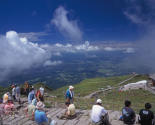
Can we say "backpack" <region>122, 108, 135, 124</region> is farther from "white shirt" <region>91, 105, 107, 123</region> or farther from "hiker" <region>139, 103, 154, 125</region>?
"white shirt" <region>91, 105, 107, 123</region>

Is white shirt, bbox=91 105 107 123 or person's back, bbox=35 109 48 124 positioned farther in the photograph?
white shirt, bbox=91 105 107 123

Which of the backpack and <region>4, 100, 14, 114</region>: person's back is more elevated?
<region>4, 100, 14, 114</region>: person's back

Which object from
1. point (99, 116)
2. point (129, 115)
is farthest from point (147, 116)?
point (99, 116)

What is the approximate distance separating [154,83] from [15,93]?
39.0 m

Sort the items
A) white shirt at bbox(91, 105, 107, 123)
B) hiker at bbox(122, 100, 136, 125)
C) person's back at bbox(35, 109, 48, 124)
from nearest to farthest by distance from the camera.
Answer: person's back at bbox(35, 109, 48, 124) < white shirt at bbox(91, 105, 107, 123) < hiker at bbox(122, 100, 136, 125)

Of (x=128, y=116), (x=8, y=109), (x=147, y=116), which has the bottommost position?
(x=128, y=116)

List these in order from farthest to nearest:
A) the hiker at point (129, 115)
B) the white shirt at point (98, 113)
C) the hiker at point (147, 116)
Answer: the hiker at point (129, 115) < the white shirt at point (98, 113) < the hiker at point (147, 116)

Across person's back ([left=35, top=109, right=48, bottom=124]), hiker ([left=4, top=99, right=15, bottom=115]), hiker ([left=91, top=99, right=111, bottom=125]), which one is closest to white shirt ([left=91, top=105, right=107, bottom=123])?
hiker ([left=91, top=99, right=111, bottom=125])

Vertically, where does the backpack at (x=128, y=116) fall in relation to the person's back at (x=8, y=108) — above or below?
below

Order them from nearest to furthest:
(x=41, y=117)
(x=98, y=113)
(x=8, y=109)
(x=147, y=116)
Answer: (x=147, y=116), (x=41, y=117), (x=98, y=113), (x=8, y=109)

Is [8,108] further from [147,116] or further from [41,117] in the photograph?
[147,116]

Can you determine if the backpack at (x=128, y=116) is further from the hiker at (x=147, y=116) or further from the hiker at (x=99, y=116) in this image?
the hiker at (x=99, y=116)

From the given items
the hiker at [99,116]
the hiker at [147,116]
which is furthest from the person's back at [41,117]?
the hiker at [147,116]

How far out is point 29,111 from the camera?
12.1 m
